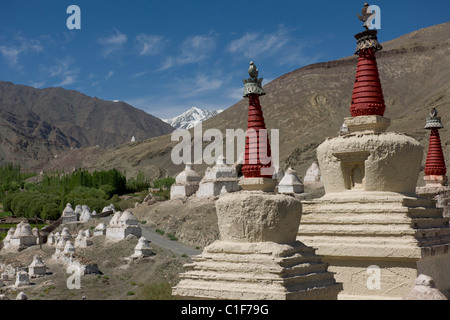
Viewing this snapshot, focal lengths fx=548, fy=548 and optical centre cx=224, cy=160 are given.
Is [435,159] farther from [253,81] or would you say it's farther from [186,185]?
[186,185]

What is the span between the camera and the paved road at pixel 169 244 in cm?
3788

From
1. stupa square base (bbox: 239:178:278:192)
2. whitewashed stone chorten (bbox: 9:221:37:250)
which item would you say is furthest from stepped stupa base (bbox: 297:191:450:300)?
whitewashed stone chorten (bbox: 9:221:37:250)

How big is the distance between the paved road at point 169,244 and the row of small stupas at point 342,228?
23.2 m

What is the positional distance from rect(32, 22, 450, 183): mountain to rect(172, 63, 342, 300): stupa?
82.4 m

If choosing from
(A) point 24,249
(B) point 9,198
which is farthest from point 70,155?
(A) point 24,249

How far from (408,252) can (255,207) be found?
432 cm

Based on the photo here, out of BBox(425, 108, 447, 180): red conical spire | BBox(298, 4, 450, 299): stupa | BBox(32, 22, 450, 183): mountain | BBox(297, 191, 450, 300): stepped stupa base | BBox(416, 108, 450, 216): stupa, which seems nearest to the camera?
BBox(297, 191, 450, 300): stepped stupa base

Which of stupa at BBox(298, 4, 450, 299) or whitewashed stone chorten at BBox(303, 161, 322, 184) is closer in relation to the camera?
stupa at BBox(298, 4, 450, 299)

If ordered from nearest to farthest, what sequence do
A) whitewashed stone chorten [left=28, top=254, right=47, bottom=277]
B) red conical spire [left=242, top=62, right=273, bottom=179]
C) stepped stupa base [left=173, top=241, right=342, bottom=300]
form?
stepped stupa base [left=173, top=241, right=342, bottom=300]
red conical spire [left=242, top=62, right=273, bottom=179]
whitewashed stone chorten [left=28, top=254, right=47, bottom=277]

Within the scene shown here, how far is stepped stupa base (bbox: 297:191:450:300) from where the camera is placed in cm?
1266

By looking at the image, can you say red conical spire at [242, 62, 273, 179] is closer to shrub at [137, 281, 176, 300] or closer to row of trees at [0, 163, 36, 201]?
shrub at [137, 281, 176, 300]

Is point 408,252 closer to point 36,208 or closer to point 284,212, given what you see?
point 284,212

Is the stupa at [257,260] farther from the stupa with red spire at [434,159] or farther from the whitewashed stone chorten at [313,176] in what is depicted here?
the whitewashed stone chorten at [313,176]

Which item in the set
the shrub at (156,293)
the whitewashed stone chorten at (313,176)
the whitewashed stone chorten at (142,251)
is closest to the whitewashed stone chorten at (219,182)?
the whitewashed stone chorten at (313,176)
